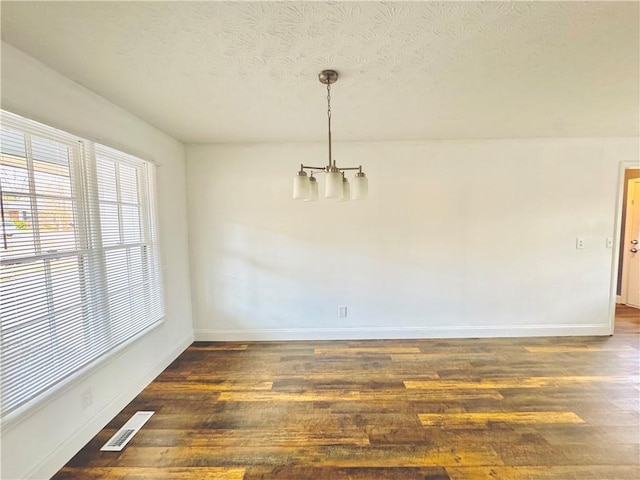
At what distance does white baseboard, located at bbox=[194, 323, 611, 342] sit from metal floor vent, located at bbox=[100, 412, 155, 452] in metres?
1.34

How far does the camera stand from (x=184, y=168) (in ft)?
11.0

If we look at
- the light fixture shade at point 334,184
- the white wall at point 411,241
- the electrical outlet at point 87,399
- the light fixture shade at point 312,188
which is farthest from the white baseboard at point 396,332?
the light fixture shade at point 334,184

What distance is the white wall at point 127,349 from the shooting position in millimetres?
1519

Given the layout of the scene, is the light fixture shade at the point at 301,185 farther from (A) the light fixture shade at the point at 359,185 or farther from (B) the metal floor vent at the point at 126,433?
(B) the metal floor vent at the point at 126,433

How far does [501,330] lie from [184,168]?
13.9 ft

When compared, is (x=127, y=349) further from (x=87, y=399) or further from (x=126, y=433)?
(x=126, y=433)

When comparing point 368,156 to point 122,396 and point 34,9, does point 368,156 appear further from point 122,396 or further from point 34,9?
point 122,396

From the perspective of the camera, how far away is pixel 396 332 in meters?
3.48

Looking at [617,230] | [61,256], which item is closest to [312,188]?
[61,256]

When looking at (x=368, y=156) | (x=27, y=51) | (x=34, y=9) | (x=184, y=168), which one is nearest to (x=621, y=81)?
(x=368, y=156)

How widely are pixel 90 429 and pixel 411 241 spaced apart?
10.7 ft

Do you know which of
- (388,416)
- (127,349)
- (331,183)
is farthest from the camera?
(127,349)

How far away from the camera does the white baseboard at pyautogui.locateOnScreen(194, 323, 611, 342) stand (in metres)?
3.46

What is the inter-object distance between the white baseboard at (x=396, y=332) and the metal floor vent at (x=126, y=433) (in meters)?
1.34
